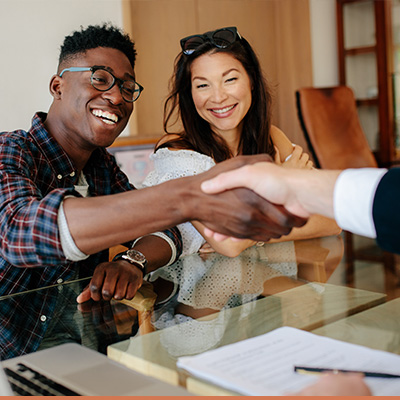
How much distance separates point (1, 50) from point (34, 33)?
0.75ft

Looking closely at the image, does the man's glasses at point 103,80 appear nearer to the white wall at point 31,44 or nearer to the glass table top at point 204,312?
the glass table top at point 204,312

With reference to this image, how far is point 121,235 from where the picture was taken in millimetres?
1042

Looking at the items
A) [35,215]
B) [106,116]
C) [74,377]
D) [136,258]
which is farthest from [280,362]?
[106,116]

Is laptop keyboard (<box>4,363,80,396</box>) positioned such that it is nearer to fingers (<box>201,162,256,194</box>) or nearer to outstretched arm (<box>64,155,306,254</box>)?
outstretched arm (<box>64,155,306,254</box>)

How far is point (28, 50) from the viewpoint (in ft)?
10.1

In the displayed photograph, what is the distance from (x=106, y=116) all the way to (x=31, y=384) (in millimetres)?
941

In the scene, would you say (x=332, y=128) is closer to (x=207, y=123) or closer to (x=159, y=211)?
(x=207, y=123)

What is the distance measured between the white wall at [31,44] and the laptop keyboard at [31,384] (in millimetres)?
2444

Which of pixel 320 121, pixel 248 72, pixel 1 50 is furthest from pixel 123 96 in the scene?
pixel 320 121

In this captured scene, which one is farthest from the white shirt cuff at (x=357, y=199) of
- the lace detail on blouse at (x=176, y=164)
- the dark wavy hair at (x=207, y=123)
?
the dark wavy hair at (x=207, y=123)

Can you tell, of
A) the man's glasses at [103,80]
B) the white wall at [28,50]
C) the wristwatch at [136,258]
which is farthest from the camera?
the white wall at [28,50]

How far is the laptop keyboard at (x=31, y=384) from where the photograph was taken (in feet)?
2.39

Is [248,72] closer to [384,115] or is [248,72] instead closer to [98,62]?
[98,62]

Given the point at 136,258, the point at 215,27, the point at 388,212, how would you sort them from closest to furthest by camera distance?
the point at 388,212 → the point at 136,258 → the point at 215,27
